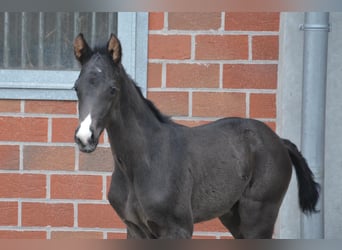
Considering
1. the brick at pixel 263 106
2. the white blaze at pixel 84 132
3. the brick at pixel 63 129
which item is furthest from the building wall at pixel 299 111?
the white blaze at pixel 84 132

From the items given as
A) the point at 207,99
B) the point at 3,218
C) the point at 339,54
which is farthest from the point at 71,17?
the point at 339,54

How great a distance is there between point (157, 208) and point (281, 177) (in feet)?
2.70

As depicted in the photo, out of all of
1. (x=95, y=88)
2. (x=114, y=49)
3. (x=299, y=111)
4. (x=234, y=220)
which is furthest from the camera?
(x=299, y=111)

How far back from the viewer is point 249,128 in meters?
3.42

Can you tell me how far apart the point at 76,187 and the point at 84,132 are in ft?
6.36

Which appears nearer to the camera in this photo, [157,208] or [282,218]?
[157,208]

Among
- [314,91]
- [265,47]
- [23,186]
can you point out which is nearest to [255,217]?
[314,91]

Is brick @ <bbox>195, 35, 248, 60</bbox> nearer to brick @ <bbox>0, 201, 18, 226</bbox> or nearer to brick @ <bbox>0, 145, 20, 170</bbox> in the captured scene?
brick @ <bbox>0, 145, 20, 170</bbox>

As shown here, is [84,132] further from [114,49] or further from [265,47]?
[265,47]

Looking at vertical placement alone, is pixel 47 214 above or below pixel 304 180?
below

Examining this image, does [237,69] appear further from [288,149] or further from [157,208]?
[157,208]

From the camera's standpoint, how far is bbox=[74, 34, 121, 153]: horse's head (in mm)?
2557

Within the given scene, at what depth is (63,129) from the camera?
4402 millimetres

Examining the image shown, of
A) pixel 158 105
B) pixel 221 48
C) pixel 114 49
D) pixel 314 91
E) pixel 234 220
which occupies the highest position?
pixel 221 48
